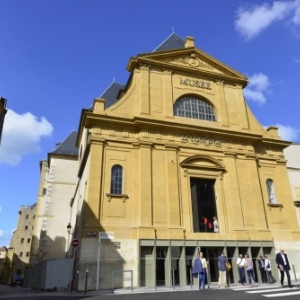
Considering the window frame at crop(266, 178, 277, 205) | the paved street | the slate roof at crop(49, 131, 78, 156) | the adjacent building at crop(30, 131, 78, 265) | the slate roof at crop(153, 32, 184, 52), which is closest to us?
the paved street

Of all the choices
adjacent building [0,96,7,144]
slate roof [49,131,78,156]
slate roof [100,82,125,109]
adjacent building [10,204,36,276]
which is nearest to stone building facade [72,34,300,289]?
slate roof [100,82,125,109]

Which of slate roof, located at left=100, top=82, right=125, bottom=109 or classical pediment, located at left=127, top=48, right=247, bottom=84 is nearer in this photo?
classical pediment, located at left=127, top=48, right=247, bottom=84

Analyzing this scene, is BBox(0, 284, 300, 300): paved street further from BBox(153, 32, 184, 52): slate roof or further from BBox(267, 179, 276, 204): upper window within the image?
BBox(153, 32, 184, 52): slate roof

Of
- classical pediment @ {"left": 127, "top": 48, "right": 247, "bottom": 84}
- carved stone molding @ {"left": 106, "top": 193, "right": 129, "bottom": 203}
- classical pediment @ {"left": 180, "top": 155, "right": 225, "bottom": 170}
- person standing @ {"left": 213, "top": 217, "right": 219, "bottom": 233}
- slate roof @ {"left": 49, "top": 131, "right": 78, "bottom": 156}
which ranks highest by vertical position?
classical pediment @ {"left": 127, "top": 48, "right": 247, "bottom": 84}

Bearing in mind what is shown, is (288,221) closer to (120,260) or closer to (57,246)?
(120,260)

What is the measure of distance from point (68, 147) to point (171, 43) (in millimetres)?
15323

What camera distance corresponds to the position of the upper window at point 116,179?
17.6 meters

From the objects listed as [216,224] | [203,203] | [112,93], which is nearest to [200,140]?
[203,203]

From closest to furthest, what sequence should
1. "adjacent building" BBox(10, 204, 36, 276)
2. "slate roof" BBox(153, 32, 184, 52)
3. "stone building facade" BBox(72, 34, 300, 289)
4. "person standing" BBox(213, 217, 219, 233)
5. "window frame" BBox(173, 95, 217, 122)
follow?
"stone building facade" BBox(72, 34, 300, 289) < "person standing" BBox(213, 217, 219, 233) < "window frame" BBox(173, 95, 217, 122) < "slate roof" BBox(153, 32, 184, 52) < "adjacent building" BBox(10, 204, 36, 276)

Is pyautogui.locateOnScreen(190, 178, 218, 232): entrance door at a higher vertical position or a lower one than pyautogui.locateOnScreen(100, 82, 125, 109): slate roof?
lower

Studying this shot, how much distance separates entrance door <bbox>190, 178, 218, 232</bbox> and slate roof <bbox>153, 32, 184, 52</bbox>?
11528 millimetres

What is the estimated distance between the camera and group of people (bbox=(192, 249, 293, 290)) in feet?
40.7

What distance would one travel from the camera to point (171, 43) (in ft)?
82.9

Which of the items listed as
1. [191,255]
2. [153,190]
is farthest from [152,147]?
[191,255]
